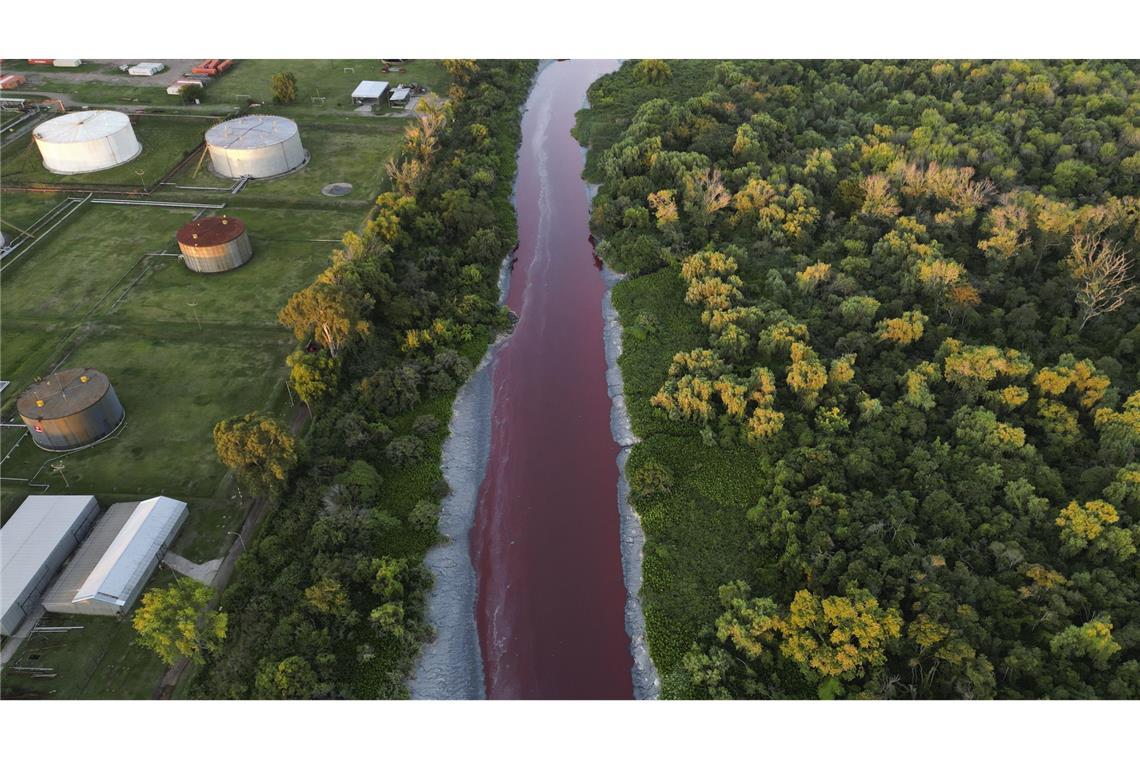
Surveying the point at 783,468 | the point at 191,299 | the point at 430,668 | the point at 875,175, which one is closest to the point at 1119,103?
the point at 875,175

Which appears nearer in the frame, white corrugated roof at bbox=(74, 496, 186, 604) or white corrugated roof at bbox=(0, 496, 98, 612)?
white corrugated roof at bbox=(74, 496, 186, 604)

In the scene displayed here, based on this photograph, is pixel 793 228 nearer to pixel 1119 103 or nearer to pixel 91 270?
pixel 1119 103

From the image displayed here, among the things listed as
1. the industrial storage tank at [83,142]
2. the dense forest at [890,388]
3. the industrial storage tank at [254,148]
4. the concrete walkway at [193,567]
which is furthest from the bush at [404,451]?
the industrial storage tank at [83,142]

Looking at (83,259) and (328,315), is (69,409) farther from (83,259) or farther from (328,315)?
(83,259)

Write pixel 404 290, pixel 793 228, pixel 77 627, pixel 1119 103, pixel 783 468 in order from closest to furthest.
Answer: pixel 77 627, pixel 783 468, pixel 404 290, pixel 793 228, pixel 1119 103

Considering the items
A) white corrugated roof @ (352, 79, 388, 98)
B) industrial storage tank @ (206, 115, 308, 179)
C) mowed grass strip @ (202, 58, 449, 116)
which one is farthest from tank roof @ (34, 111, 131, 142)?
white corrugated roof @ (352, 79, 388, 98)

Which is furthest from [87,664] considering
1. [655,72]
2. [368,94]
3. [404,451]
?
[655,72]

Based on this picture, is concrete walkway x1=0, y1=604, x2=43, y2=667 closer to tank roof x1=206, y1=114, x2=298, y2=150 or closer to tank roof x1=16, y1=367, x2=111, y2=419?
tank roof x1=16, y1=367, x2=111, y2=419
